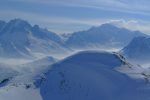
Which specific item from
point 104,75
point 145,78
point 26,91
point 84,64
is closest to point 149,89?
point 145,78

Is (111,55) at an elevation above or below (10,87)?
above

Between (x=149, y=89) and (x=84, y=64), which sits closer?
(x=149, y=89)

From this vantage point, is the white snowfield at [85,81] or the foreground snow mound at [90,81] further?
the white snowfield at [85,81]

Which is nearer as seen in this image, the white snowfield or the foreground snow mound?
the foreground snow mound

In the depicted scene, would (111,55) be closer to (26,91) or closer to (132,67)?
(132,67)
